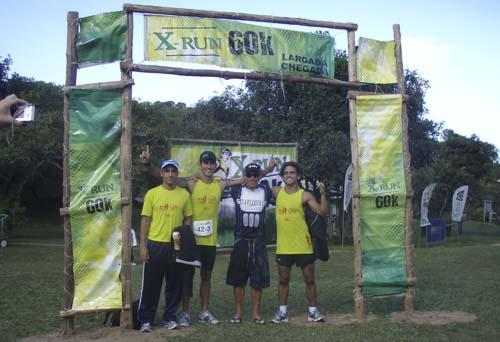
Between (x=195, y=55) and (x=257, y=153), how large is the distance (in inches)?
199

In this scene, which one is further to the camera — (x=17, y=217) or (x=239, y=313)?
(x=17, y=217)

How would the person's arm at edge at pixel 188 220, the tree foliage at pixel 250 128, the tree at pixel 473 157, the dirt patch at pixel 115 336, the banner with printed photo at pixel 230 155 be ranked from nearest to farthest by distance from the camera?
the dirt patch at pixel 115 336, the person's arm at edge at pixel 188 220, the banner with printed photo at pixel 230 155, the tree foliage at pixel 250 128, the tree at pixel 473 157

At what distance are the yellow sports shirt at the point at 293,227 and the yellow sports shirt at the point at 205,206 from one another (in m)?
0.83

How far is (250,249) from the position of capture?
7199 millimetres

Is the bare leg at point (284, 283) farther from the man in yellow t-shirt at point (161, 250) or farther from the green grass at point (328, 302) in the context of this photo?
the man in yellow t-shirt at point (161, 250)

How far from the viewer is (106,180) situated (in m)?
6.91

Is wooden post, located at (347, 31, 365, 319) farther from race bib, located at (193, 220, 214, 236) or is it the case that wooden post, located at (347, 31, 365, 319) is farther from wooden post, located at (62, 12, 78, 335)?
wooden post, located at (62, 12, 78, 335)

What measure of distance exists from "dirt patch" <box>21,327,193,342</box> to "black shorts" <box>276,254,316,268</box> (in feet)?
4.67

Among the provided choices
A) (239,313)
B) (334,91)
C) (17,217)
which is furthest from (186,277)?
(17,217)

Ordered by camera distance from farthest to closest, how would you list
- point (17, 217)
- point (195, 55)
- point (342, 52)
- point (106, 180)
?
point (17, 217) < point (342, 52) < point (195, 55) < point (106, 180)

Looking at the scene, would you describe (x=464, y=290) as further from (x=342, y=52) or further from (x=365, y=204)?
(x=342, y=52)

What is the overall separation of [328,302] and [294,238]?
1886mm

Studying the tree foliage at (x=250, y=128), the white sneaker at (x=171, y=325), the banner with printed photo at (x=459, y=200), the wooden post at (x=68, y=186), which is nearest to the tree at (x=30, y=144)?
the tree foliage at (x=250, y=128)

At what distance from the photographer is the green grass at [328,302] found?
649cm
